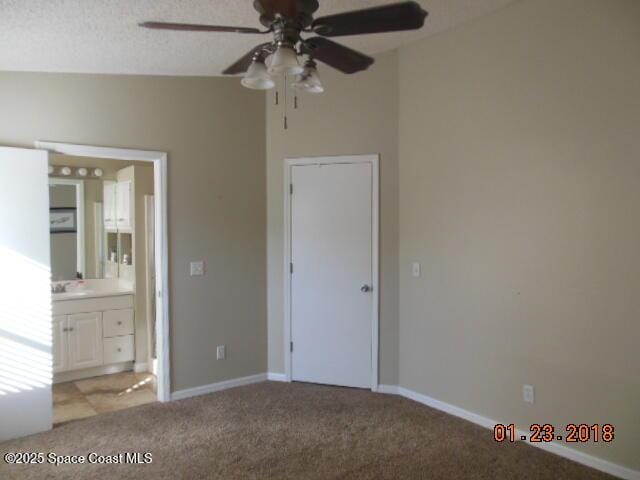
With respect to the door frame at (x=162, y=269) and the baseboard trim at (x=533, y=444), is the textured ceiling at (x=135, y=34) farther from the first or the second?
the baseboard trim at (x=533, y=444)

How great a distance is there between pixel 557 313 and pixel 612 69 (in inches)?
56.6

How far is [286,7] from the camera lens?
5.97ft

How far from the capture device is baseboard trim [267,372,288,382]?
4277mm

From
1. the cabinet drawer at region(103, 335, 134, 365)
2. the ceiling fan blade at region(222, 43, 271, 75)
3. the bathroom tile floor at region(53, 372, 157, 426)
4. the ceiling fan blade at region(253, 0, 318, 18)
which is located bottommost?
the bathroom tile floor at region(53, 372, 157, 426)

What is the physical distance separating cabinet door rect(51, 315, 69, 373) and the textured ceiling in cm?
220

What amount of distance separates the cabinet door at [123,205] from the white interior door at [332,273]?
1724mm

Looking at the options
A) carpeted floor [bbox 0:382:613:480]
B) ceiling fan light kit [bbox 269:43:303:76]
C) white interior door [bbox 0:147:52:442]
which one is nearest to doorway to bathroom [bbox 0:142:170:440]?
white interior door [bbox 0:147:52:442]

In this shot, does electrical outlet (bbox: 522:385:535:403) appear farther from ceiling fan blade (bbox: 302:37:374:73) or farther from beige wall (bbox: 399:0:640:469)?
ceiling fan blade (bbox: 302:37:374:73)

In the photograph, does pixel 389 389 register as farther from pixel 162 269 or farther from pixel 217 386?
pixel 162 269

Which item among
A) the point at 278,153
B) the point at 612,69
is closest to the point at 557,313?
the point at 612,69

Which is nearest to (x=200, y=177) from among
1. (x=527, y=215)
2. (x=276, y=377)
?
(x=276, y=377)

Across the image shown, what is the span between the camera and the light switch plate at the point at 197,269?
3.95 meters

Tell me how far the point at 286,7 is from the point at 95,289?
3.91m

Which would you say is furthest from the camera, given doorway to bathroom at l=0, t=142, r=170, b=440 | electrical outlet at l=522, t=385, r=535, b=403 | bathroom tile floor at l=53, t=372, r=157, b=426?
bathroom tile floor at l=53, t=372, r=157, b=426
